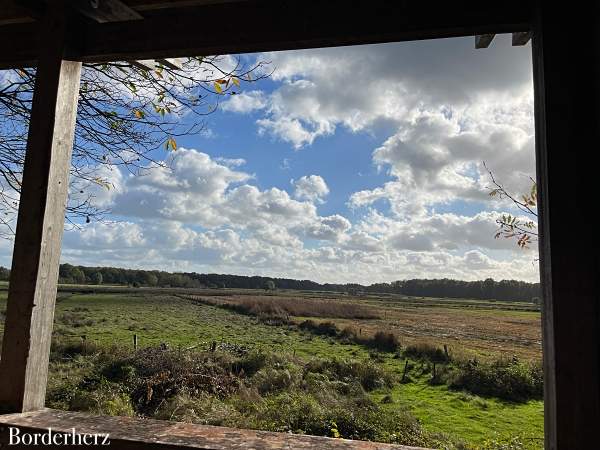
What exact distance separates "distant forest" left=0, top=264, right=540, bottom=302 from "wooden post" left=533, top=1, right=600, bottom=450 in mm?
2852

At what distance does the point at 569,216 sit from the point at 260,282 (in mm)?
4731

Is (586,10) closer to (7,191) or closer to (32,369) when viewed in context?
(32,369)

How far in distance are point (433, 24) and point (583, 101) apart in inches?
15.7

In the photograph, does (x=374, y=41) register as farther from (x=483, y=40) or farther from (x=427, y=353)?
(x=427, y=353)

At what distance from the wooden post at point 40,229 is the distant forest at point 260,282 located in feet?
9.62

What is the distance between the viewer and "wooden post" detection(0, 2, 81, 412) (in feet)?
3.25

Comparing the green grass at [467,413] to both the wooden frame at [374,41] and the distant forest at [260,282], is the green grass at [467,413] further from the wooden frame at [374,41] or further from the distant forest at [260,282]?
the wooden frame at [374,41]

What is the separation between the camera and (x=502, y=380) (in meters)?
4.05

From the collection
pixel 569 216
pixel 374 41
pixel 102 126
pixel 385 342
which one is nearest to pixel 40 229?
pixel 374 41

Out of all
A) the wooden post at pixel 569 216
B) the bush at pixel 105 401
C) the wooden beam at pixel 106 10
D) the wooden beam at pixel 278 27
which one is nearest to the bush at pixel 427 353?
the bush at pixel 105 401

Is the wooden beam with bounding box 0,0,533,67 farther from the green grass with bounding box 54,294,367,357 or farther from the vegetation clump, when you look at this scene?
the green grass with bounding box 54,294,367,357

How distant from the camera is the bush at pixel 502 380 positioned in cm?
387

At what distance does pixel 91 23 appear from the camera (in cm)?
125

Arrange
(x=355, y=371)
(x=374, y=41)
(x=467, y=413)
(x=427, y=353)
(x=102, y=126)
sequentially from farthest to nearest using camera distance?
(x=355, y=371)
(x=427, y=353)
(x=467, y=413)
(x=102, y=126)
(x=374, y=41)
